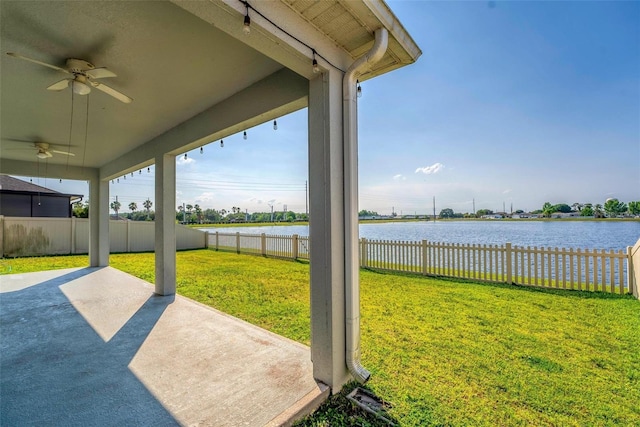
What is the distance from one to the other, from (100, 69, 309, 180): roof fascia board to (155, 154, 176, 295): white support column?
0.28m

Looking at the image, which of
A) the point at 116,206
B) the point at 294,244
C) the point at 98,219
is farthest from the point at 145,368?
the point at 116,206

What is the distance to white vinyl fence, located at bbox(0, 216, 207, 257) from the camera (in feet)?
31.7

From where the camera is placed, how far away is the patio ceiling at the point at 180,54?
177 cm

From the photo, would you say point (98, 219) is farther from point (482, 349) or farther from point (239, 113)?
point (482, 349)

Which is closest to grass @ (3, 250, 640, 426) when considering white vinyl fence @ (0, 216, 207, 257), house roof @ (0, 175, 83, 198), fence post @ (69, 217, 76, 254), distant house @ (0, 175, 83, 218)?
white vinyl fence @ (0, 216, 207, 257)

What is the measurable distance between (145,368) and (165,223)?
2.82 metres

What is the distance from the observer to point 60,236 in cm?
1052

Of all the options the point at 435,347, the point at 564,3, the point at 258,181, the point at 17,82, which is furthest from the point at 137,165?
the point at 258,181

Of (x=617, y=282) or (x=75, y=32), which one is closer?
(x=75, y=32)

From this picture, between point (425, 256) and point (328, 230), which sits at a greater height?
point (328, 230)

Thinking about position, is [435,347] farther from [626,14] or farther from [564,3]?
[626,14]

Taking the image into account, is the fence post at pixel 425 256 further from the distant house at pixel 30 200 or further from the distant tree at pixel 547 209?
the distant house at pixel 30 200

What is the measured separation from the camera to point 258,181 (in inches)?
1256

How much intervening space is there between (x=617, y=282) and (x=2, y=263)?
16.0 m
